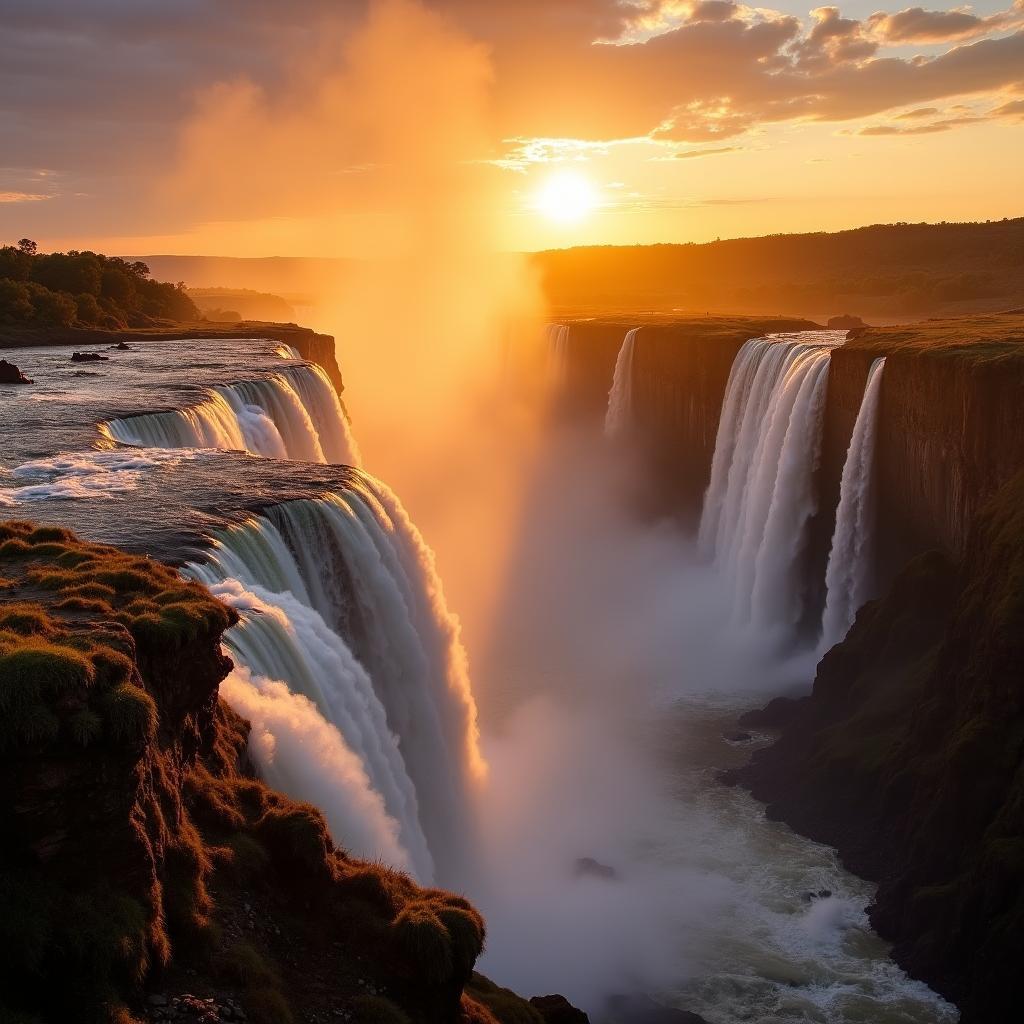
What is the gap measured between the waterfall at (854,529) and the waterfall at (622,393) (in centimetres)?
2586

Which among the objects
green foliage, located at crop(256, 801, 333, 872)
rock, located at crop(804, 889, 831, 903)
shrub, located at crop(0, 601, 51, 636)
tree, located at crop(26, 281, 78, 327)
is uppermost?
tree, located at crop(26, 281, 78, 327)

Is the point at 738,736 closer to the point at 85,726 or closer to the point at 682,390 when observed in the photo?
the point at 682,390

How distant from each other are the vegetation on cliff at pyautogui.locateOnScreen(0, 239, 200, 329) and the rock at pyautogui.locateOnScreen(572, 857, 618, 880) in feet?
141

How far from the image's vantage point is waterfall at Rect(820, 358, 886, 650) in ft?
124

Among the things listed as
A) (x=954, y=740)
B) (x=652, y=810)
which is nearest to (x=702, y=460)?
(x=652, y=810)

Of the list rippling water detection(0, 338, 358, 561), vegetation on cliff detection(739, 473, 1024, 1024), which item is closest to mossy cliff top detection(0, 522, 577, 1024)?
rippling water detection(0, 338, 358, 561)

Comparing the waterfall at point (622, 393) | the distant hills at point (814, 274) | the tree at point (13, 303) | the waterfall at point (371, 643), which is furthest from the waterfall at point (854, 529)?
the distant hills at point (814, 274)

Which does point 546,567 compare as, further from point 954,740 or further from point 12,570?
point 12,570

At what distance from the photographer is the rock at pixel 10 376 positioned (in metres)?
41.2

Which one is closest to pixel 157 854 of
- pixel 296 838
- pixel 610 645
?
pixel 296 838

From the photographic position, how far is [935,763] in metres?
27.1

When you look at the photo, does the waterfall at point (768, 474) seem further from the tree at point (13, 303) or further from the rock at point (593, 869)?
the tree at point (13, 303)

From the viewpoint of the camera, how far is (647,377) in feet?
204

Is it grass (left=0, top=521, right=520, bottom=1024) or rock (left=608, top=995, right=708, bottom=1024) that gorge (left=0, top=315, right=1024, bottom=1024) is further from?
rock (left=608, top=995, right=708, bottom=1024)
